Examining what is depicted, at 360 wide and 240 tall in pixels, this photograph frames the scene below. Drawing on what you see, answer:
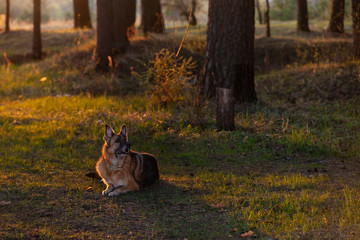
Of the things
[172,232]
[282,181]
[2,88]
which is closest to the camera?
[172,232]

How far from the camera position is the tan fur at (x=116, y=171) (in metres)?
6.72

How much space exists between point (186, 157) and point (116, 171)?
2739 mm

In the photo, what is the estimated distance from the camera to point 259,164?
8.84 meters

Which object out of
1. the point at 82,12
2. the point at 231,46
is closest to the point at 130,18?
the point at 231,46

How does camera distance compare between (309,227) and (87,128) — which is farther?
(87,128)

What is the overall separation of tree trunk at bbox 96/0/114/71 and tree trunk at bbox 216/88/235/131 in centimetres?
664

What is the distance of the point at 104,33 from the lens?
16.0m

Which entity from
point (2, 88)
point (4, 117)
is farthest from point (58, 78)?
point (4, 117)

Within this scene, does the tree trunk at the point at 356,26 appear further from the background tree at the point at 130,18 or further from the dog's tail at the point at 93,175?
the dog's tail at the point at 93,175

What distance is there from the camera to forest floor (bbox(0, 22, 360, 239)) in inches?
229

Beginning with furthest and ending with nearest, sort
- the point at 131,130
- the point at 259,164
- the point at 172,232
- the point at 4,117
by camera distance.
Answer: the point at 4,117, the point at 131,130, the point at 259,164, the point at 172,232

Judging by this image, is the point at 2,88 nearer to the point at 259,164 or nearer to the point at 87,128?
the point at 87,128

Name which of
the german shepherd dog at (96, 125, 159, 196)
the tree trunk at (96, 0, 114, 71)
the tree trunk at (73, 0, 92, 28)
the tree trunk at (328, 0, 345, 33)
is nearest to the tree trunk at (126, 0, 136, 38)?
the tree trunk at (96, 0, 114, 71)

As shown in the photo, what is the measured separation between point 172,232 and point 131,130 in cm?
519
